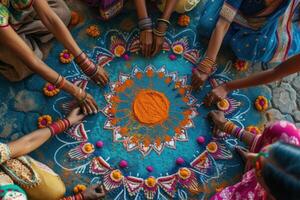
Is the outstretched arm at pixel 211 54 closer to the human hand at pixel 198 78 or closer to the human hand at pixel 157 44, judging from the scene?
the human hand at pixel 198 78

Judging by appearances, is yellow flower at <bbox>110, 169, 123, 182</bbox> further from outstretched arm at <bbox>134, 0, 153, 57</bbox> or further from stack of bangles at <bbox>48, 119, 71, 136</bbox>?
outstretched arm at <bbox>134, 0, 153, 57</bbox>

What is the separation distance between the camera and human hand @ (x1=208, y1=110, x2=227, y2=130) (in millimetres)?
2217

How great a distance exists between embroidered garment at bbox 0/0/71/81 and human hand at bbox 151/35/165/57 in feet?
1.66

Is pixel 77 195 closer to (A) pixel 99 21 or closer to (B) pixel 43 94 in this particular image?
(B) pixel 43 94

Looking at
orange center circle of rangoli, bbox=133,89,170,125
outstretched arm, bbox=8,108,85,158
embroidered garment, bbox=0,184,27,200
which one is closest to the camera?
embroidered garment, bbox=0,184,27,200

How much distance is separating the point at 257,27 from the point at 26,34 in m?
1.23

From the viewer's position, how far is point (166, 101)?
90.5 inches

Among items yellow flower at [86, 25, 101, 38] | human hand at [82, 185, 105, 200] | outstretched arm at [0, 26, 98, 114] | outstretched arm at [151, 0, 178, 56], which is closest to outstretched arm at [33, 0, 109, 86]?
outstretched arm at [0, 26, 98, 114]

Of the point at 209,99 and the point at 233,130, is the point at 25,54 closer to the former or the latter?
the point at 209,99

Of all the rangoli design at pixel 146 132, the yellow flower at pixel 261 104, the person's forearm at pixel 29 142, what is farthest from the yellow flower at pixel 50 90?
the yellow flower at pixel 261 104

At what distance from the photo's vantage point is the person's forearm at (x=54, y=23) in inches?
80.1

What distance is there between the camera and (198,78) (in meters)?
2.28

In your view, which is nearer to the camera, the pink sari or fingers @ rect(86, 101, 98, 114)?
the pink sari

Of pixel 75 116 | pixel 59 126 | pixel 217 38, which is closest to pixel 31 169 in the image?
pixel 59 126
